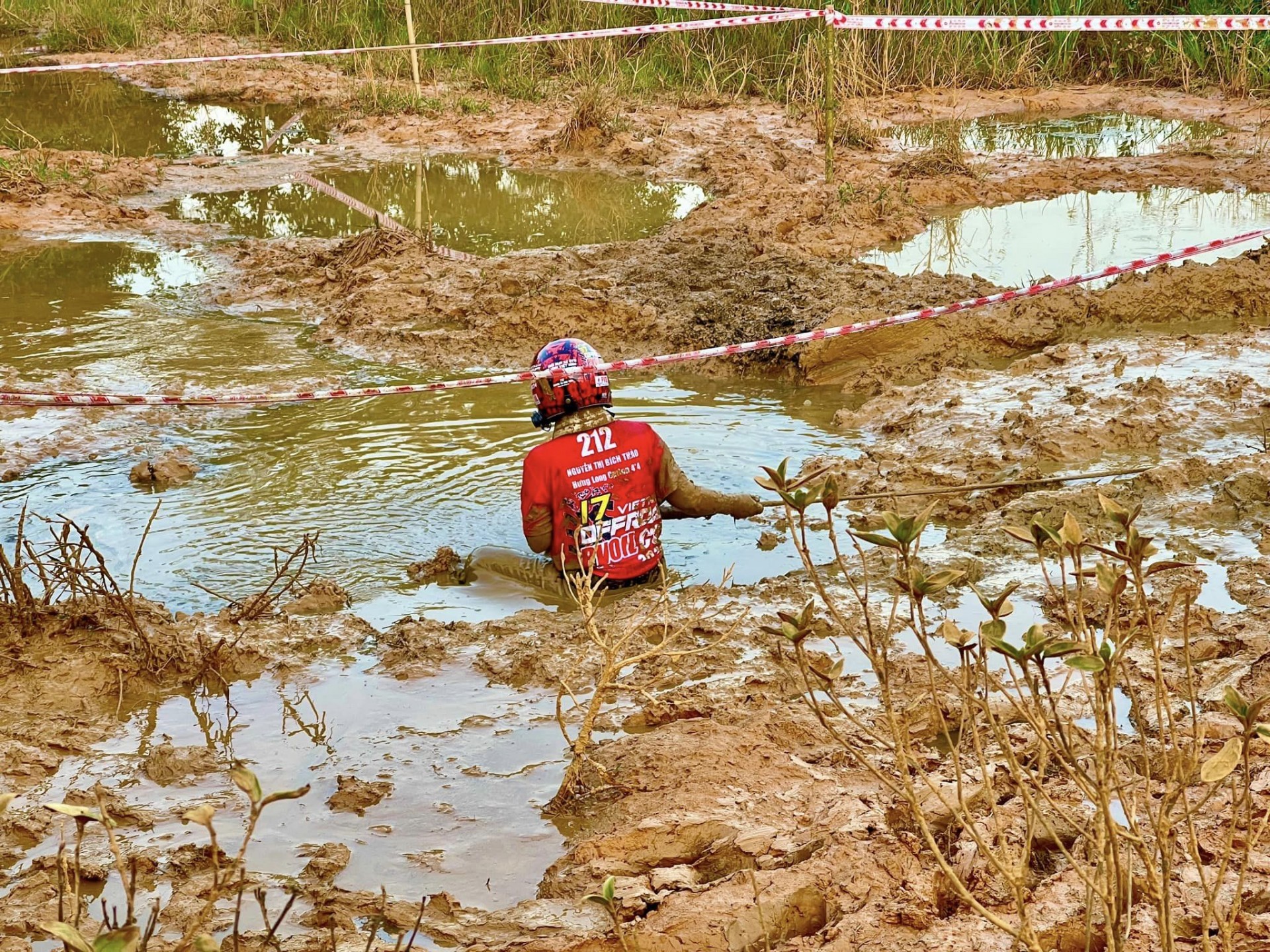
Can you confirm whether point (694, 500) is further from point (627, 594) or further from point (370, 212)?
point (370, 212)

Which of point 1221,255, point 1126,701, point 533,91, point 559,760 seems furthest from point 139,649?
point 533,91

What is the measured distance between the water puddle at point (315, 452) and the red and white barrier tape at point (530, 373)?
0.64 feet

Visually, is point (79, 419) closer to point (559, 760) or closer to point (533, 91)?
point (559, 760)

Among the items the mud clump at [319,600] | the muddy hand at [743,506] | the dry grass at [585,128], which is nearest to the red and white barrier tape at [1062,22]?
the dry grass at [585,128]

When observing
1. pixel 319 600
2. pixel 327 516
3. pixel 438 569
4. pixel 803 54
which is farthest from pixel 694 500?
pixel 803 54

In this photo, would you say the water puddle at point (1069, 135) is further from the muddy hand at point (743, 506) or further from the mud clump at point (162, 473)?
the mud clump at point (162, 473)

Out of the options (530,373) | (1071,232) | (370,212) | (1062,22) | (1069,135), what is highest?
(1062,22)

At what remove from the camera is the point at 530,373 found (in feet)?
21.3

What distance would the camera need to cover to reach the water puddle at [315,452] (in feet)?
18.2

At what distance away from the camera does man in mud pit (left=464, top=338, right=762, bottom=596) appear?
15.9 feet

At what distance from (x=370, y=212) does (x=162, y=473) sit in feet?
19.0

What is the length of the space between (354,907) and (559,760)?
2.83ft

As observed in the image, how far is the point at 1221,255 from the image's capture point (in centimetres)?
891

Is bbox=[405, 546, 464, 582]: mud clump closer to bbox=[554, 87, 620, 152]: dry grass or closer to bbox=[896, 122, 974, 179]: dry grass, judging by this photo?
bbox=[896, 122, 974, 179]: dry grass
